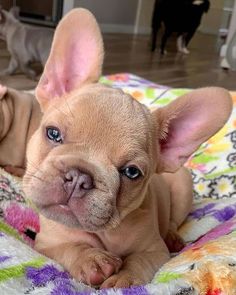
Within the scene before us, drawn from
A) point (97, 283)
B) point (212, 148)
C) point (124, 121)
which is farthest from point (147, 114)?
point (212, 148)

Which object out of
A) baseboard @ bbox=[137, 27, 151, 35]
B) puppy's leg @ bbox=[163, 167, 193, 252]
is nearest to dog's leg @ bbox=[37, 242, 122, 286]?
puppy's leg @ bbox=[163, 167, 193, 252]

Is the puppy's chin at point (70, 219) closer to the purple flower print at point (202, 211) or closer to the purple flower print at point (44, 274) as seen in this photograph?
the purple flower print at point (44, 274)

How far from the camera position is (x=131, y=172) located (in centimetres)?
101

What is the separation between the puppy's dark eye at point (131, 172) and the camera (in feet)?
3.27

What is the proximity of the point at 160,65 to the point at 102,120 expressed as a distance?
454 cm

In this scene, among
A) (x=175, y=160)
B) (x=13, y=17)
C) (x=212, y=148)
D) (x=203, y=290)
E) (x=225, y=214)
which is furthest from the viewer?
(x=13, y=17)

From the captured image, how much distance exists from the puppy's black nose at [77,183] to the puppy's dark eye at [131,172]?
0.37ft

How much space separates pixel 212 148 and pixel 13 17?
2.44 metres

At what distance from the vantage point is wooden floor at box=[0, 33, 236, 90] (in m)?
4.42

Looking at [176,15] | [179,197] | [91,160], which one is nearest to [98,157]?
[91,160]

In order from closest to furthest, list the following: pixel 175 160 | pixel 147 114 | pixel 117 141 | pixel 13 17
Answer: pixel 117 141 < pixel 147 114 < pixel 175 160 < pixel 13 17

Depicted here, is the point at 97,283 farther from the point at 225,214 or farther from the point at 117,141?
the point at 225,214

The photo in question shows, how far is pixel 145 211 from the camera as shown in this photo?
1190 mm

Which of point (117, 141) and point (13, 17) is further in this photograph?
point (13, 17)
